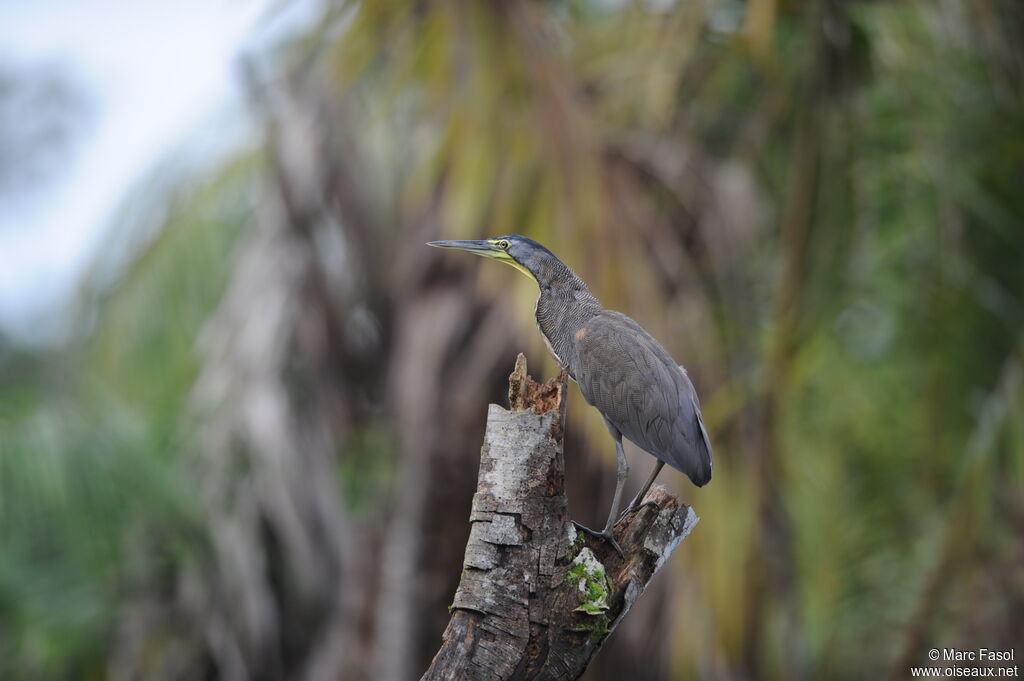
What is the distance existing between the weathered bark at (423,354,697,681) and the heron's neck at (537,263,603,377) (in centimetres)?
43

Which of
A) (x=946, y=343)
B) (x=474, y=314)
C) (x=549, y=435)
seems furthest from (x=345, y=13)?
(x=946, y=343)

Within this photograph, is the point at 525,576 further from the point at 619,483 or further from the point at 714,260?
the point at 714,260

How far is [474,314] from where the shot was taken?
8.00 metres

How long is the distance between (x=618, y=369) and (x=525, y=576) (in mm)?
670

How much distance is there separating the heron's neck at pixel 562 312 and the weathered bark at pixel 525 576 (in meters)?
0.43

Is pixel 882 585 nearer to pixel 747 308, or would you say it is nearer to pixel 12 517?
pixel 747 308

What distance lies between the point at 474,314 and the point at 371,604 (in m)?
2.19

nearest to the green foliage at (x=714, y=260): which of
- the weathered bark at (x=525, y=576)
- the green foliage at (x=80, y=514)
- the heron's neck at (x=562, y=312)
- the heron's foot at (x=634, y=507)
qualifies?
the green foliage at (x=80, y=514)

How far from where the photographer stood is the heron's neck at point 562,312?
3.01 m

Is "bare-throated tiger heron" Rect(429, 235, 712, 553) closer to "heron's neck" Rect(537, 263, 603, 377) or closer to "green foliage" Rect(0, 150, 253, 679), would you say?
"heron's neck" Rect(537, 263, 603, 377)

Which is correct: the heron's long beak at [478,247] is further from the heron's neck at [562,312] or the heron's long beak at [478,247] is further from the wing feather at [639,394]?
the wing feather at [639,394]

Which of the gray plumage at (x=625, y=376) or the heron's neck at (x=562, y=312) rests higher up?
the heron's neck at (x=562, y=312)

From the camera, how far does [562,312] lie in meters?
3.02

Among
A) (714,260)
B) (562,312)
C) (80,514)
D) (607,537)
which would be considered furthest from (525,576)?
(714,260)
